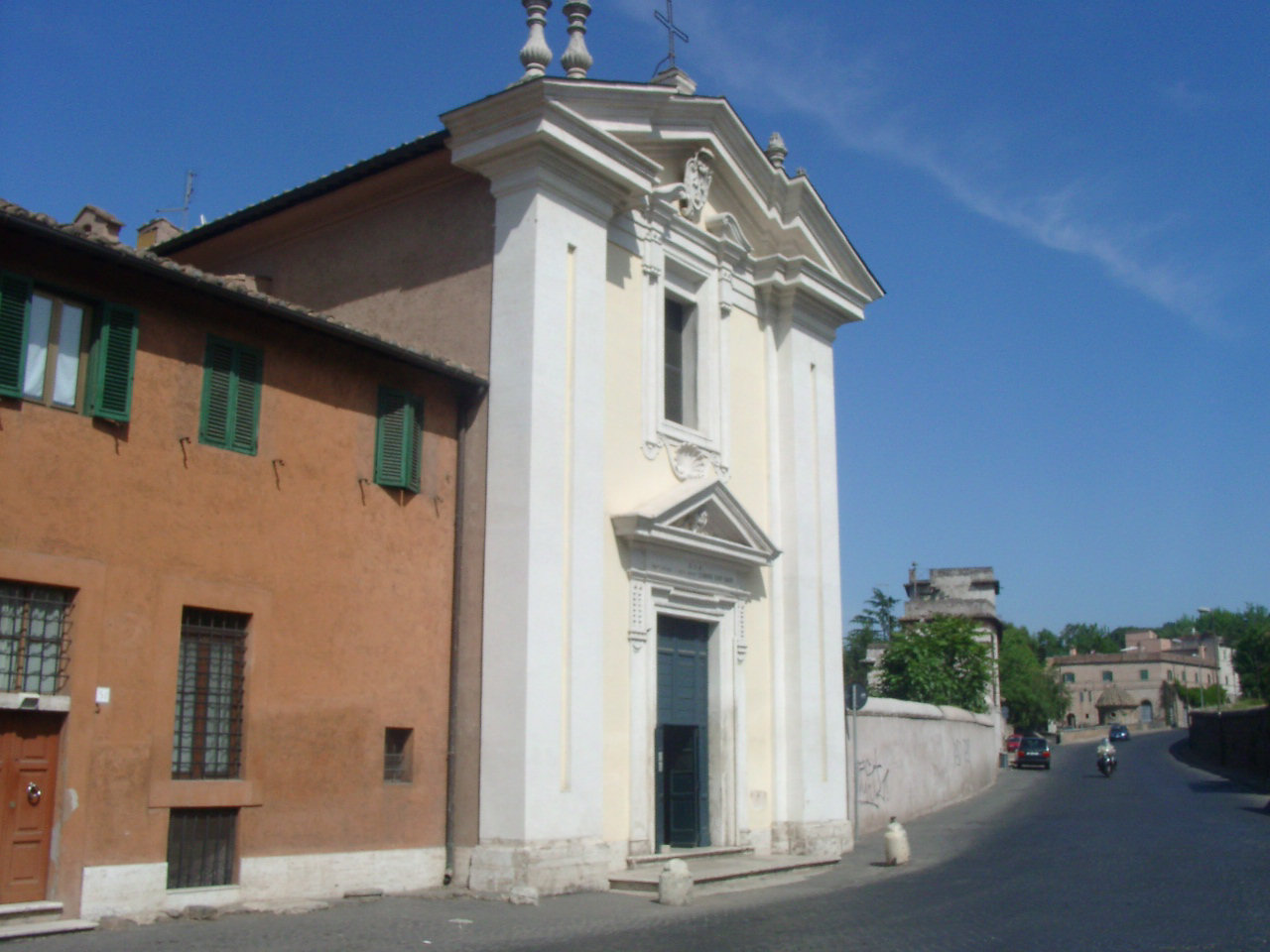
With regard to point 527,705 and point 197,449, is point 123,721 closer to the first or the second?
point 197,449

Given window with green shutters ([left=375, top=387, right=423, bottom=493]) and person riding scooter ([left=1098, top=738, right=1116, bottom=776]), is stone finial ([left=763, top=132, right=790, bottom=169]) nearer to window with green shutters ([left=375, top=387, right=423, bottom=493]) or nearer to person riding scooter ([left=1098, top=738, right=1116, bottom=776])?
window with green shutters ([left=375, top=387, right=423, bottom=493])

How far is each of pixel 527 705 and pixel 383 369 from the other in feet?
12.9

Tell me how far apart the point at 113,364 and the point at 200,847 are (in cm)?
431

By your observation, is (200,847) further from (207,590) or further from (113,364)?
(113,364)

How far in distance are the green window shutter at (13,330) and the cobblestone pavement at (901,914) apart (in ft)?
14.1

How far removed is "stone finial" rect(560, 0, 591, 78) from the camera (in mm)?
16062

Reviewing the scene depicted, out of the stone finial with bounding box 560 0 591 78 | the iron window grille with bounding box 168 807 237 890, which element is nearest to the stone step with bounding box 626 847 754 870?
the iron window grille with bounding box 168 807 237 890

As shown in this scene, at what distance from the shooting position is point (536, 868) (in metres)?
13.0

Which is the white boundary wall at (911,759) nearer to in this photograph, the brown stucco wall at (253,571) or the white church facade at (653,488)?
the white church facade at (653,488)

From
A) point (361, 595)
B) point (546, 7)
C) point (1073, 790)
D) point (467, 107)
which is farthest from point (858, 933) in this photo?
point (1073, 790)

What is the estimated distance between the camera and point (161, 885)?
10555 mm

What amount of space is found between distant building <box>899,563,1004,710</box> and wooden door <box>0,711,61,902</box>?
180 feet

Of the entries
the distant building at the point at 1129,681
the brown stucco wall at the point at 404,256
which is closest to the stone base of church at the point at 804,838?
the brown stucco wall at the point at 404,256

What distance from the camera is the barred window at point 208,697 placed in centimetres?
1120
